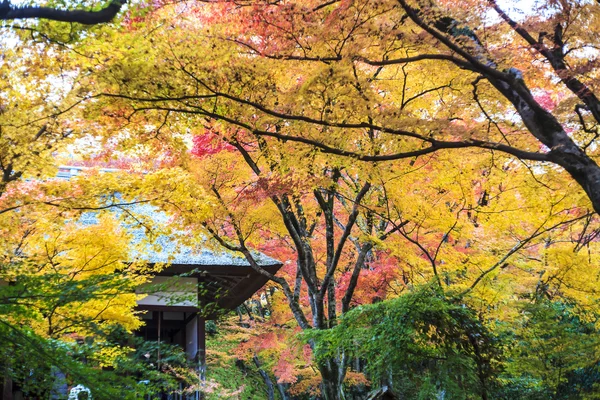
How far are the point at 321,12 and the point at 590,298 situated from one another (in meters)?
6.78

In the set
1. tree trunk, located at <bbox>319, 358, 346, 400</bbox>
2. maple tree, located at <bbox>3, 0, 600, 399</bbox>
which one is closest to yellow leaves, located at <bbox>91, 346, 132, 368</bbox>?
maple tree, located at <bbox>3, 0, 600, 399</bbox>

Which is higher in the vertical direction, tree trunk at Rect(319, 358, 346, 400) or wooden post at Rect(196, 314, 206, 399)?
wooden post at Rect(196, 314, 206, 399)

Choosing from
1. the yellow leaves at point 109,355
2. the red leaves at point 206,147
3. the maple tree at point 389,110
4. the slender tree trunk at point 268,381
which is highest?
the red leaves at point 206,147

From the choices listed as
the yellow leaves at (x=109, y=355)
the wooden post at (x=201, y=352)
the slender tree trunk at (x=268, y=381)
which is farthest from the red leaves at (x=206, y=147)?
the slender tree trunk at (x=268, y=381)

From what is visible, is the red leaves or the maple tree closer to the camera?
the maple tree

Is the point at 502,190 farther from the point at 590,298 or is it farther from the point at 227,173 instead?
the point at 227,173

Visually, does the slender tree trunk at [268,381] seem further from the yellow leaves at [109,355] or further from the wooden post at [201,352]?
the yellow leaves at [109,355]

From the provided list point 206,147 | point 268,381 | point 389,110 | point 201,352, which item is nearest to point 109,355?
point 206,147

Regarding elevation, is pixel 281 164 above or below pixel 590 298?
above

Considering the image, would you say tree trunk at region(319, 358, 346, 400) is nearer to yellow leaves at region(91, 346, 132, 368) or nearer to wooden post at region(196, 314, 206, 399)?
wooden post at region(196, 314, 206, 399)

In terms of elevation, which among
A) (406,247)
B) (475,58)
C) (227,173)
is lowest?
(406,247)

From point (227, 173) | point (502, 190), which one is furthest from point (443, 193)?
point (227, 173)

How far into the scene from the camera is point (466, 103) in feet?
20.2

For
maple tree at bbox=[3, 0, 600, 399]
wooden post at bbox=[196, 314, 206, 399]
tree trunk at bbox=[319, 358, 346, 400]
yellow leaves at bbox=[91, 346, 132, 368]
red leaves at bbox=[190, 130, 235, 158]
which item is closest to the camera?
yellow leaves at bbox=[91, 346, 132, 368]
